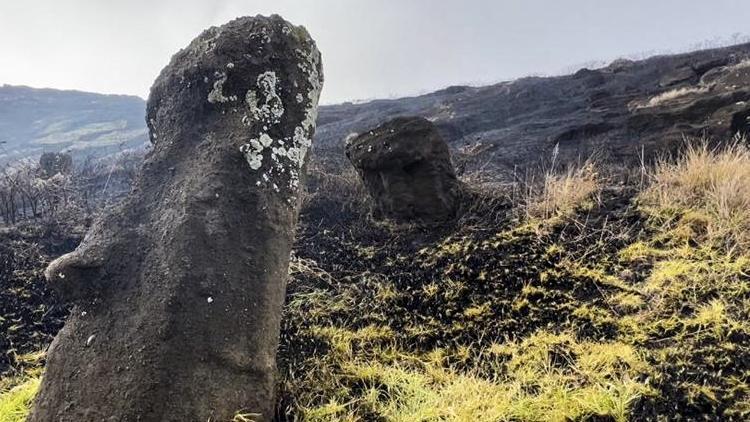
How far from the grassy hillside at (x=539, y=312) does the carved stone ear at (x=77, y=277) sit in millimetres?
693

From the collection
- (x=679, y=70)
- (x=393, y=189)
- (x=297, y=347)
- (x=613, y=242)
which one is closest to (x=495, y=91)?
(x=679, y=70)

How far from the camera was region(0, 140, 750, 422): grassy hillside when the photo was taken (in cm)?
238

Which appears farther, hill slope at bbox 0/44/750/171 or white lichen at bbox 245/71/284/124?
hill slope at bbox 0/44/750/171

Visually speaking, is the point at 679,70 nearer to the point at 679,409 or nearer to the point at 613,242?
the point at 613,242

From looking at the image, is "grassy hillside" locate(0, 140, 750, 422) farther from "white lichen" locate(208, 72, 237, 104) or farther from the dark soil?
"white lichen" locate(208, 72, 237, 104)

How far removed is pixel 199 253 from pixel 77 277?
21.3 inches

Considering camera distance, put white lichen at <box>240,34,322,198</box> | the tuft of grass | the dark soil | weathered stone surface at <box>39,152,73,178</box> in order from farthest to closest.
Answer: weathered stone surface at <box>39,152,73,178</box> < the dark soil < white lichen at <box>240,34,322,198</box> < the tuft of grass

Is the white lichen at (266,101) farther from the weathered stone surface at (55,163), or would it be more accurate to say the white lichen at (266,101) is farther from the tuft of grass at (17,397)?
the weathered stone surface at (55,163)

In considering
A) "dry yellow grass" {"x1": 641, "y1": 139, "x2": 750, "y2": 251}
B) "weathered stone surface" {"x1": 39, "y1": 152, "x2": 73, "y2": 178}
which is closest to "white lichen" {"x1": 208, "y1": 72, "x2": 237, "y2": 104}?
"dry yellow grass" {"x1": 641, "y1": 139, "x2": 750, "y2": 251}

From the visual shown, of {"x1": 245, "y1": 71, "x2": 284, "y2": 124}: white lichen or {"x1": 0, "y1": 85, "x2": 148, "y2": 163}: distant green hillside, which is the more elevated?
{"x1": 0, "y1": 85, "x2": 148, "y2": 163}: distant green hillside

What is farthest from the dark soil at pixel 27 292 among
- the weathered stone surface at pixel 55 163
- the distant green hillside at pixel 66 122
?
the distant green hillside at pixel 66 122

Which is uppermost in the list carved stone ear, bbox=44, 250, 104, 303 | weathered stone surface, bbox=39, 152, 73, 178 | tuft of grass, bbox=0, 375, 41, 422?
weathered stone surface, bbox=39, 152, 73, 178

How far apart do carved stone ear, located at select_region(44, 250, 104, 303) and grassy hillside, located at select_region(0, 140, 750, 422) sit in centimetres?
69

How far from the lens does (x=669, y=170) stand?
15.4 ft
